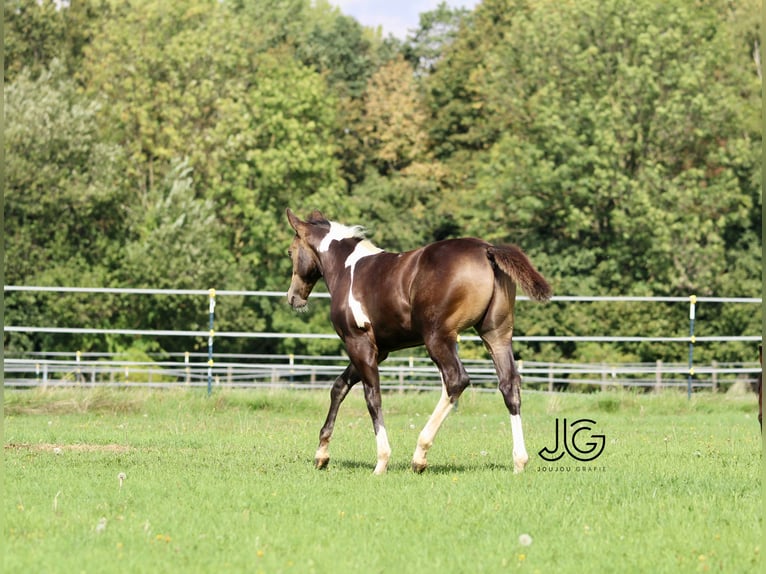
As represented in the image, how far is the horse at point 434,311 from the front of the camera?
31.3 feet

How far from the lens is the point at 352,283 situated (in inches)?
405

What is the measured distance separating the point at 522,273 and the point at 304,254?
2.60 m

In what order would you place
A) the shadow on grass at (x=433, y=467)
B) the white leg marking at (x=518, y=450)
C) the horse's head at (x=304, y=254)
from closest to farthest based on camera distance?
the white leg marking at (x=518, y=450), the shadow on grass at (x=433, y=467), the horse's head at (x=304, y=254)

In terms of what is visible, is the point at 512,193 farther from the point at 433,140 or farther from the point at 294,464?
the point at 294,464

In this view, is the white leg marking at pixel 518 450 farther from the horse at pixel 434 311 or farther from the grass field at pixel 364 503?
the grass field at pixel 364 503

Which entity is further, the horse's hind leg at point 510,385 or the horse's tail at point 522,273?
Answer: the horse's hind leg at point 510,385

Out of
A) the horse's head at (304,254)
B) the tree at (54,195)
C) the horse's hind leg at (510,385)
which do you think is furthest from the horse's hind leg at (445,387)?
the tree at (54,195)

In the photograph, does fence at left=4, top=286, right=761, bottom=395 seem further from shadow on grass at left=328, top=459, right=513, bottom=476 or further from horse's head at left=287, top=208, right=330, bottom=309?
shadow on grass at left=328, top=459, right=513, bottom=476

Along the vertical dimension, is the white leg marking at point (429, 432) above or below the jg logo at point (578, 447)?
above

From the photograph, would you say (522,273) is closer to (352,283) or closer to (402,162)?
(352,283)

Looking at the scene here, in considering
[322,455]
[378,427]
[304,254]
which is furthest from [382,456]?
[304,254]

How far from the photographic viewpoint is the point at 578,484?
345 inches

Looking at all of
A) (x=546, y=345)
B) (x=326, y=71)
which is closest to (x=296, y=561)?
(x=546, y=345)

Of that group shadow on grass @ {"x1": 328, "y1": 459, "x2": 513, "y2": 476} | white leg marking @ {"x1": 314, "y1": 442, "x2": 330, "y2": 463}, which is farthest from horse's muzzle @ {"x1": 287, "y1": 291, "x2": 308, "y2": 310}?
white leg marking @ {"x1": 314, "y1": 442, "x2": 330, "y2": 463}
